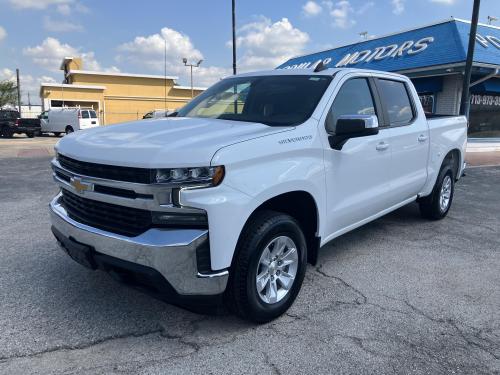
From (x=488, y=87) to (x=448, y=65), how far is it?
8.56 feet

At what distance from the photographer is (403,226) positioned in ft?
19.6

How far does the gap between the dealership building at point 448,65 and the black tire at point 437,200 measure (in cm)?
909

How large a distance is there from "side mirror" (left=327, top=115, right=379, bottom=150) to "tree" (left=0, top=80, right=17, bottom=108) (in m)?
54.9

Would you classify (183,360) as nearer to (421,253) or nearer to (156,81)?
(421,253)

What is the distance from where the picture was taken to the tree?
50375 millimetres

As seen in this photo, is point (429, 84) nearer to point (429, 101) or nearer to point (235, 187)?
point (429, 101)

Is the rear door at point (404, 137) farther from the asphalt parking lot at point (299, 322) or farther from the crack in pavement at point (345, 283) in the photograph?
the crack in pavement at point (345, 283)

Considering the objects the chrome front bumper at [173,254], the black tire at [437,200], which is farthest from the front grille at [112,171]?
the black tire at [437,200]

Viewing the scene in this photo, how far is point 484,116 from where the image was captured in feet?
54.9

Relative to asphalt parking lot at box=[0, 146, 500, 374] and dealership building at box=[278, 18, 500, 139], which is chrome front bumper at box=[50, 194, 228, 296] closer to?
asphalt parking lot at box=[0, 146, 500, 374]

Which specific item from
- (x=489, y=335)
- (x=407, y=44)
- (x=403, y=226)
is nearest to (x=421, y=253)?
(x=403, y=226)

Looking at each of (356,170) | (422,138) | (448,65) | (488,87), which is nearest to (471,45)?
(448,65)

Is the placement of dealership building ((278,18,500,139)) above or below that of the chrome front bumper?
above

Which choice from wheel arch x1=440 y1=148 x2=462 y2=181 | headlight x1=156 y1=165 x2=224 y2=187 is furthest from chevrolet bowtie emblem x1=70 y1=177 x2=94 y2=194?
wheel arch x1=440 y1=148 x2=462 y2=181
